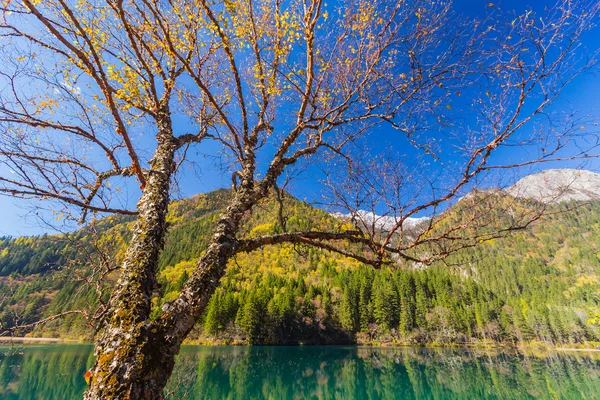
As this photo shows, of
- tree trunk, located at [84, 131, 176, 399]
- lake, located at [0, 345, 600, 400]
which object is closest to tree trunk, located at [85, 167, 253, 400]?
tree trunk, located at [84, 131, 176, 399]

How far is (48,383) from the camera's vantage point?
22719mm

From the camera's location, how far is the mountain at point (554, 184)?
253 cm

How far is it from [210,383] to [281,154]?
25.8m

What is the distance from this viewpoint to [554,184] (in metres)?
2.73

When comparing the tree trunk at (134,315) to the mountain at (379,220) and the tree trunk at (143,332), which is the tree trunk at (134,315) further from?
the mountain at (379,220)

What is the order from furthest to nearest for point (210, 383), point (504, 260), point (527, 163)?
point (504, 260) → point (210, 383) → point (527, 163)

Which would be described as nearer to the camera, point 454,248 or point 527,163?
point 527,163

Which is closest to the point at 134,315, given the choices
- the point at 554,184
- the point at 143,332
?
the point at 143,332

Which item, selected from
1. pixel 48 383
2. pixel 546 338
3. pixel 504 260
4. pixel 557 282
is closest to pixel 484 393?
pixel 48 383

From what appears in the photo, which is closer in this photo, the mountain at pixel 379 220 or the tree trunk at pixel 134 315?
the tree trunk at pixel 134 315

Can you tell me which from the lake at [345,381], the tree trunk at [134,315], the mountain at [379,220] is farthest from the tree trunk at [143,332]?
the lake at [345,381]

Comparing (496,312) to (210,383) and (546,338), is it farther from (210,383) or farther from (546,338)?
(210,383)

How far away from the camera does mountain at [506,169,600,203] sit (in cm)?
253

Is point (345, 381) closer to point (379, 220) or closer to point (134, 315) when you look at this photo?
point (379, 220)
